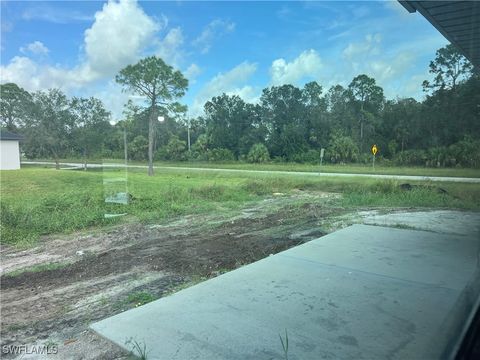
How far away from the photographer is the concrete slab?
223 centimetres

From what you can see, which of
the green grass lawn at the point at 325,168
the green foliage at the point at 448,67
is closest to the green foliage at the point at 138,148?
the green grass lawn at the point at 325,168

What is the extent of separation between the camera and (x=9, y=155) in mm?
18359

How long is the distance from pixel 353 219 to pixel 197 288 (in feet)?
15.0

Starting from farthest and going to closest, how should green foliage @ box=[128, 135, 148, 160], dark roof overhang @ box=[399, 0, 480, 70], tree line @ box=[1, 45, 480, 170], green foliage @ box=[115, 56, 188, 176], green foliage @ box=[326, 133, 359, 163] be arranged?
1. green foliage @ box=[115, 56, 188, 176]
2. green foliage @ box=[326, 133, 359, 163]
3. green foliage @ box=[128, 135, 148, 160]
4. tree line @ box=[1, 45, 480, 170]
5. dark roof overhang @ box=[399, 0, 480, 70]

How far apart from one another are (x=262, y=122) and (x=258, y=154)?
4.34 ft

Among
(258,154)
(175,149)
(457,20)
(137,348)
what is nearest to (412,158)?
(457,20)

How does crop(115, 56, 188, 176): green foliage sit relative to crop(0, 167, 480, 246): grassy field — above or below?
above

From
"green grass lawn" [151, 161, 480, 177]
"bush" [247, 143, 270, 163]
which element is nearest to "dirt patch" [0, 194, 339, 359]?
"green grass lawn" [151, 161, 480, 177]

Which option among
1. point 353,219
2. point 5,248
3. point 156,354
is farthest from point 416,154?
point 5,248

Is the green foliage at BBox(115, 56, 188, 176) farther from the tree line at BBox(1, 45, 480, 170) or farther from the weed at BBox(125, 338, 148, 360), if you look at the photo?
the weed at BBox(125, 338, 148, 360)

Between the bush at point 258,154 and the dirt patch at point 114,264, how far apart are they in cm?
633

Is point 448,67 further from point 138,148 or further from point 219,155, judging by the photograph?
point 219,155

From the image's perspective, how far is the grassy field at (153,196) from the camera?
707 cm

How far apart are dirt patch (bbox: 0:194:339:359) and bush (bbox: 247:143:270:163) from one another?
6.33 m
